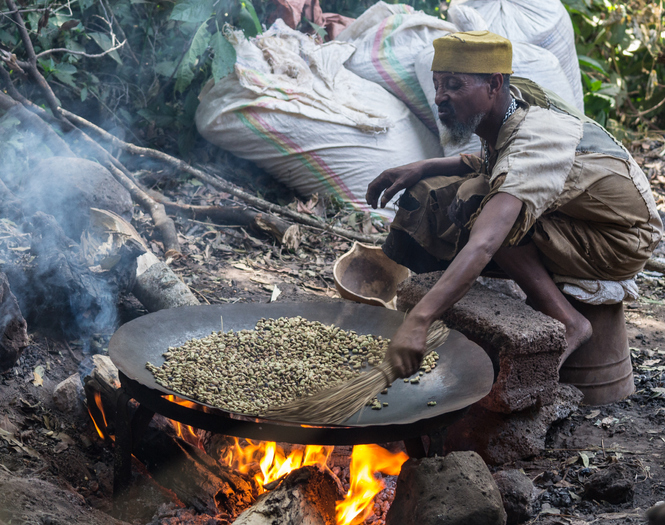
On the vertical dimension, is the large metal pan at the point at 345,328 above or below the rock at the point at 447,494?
above

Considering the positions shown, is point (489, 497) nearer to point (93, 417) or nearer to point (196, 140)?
point (93, 417)

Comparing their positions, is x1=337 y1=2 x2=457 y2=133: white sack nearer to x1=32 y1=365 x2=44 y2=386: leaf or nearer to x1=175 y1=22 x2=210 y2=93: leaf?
x1=175 y1=22 x2=210 y2=93: leaf

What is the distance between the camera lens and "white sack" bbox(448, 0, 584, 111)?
14.5ft

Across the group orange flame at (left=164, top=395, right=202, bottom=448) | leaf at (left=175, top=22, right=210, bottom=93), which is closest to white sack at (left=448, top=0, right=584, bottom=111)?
leaf at (left=175, top=22, right=210, bottom=93)

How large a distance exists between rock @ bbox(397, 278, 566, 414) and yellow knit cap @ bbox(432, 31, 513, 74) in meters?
0.86

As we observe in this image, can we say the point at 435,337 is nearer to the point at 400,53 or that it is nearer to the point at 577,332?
the point at 577,332

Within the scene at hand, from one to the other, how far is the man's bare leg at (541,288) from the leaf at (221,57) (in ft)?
7.82

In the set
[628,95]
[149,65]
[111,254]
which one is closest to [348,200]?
[149,65]

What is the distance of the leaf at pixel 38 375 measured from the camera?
2105mm

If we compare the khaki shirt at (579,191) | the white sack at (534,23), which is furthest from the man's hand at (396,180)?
the white sack at (534,23)

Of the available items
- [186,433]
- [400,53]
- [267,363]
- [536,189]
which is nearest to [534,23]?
[400,53]

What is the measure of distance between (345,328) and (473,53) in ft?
3.61

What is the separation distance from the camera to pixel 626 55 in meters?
6.50

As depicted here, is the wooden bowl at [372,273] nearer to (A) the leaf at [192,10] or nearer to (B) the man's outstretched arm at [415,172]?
(B) the man's outstretched arm at [415,172]
